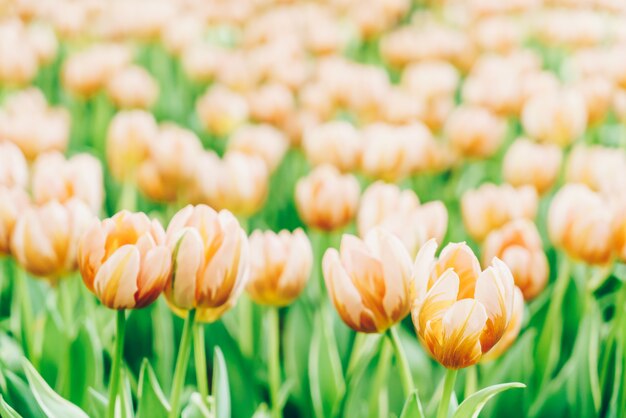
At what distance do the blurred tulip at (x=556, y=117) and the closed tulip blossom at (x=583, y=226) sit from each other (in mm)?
605

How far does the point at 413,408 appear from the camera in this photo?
0.82 m

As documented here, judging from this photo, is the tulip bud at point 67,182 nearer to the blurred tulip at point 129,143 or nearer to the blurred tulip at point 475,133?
the blurred tulip at point 129,143

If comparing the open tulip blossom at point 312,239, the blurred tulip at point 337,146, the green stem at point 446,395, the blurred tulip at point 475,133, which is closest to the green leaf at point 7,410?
the open tulip blossom at point 312,239

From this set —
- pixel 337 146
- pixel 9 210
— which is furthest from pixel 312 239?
pixel 9 210

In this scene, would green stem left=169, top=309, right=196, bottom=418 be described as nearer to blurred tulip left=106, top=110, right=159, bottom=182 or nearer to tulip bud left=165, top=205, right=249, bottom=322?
tulip bud left=165, top=205, right=249, bottom=322

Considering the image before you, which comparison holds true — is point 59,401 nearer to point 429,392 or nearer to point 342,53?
point 429,392

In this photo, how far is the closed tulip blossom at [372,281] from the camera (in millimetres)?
866

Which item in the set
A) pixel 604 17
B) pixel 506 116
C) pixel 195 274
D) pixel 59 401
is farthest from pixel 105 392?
pixel 604 17

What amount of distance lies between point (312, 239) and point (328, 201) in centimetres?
31

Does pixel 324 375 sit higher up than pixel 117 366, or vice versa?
pixel 117 366

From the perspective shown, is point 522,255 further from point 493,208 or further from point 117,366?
point 117,366

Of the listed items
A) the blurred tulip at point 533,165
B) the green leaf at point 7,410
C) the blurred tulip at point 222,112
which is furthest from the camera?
the blurred tulip at point 222,112

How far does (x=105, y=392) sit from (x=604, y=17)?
9.42ft

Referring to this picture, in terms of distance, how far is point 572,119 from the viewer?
183 centimetres
